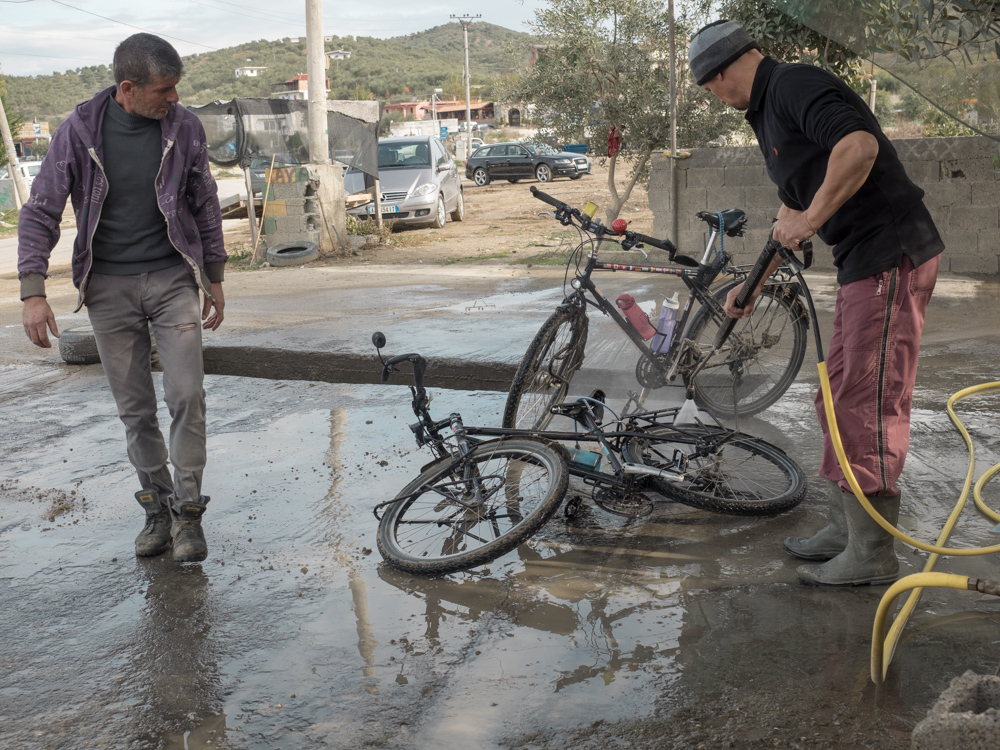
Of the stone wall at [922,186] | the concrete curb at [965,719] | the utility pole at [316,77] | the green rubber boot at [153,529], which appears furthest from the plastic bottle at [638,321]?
the utility pole at [316,77]

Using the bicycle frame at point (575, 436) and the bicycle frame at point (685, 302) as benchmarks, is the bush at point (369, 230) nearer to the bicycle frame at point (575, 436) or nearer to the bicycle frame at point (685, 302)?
the bicycle frame at point (685, 302)

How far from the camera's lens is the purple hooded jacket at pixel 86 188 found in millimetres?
3574

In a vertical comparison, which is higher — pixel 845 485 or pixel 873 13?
pixel 873 13

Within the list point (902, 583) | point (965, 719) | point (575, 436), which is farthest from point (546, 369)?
point (965, 719)

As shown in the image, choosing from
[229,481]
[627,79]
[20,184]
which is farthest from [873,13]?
[20,184]

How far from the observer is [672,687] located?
8.59ft

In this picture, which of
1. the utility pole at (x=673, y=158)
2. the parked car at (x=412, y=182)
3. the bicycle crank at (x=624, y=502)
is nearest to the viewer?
the bicycle crank at (x=624, y=502)

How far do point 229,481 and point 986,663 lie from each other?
11.3 feet

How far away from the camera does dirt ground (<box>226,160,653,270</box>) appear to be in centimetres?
1410

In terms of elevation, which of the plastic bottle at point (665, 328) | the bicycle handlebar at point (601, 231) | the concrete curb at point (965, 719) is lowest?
the concrete curb at point (965, 719)

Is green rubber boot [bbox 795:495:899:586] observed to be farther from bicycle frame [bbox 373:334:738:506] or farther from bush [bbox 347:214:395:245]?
bush [bbox 347:214:395:245]

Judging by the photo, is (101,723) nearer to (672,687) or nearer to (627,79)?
(672,687)

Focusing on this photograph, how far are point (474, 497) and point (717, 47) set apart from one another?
6.33 ft

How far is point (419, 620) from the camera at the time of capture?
3129 mm
